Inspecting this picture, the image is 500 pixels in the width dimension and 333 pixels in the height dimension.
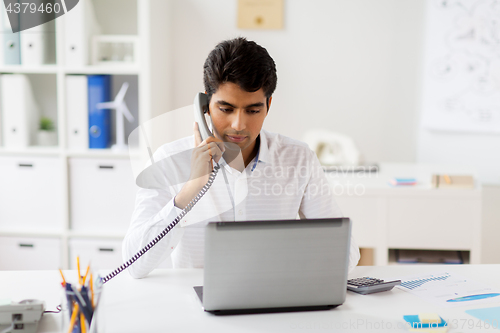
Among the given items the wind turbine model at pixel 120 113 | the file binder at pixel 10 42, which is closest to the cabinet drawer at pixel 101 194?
the wind turbine model at pixel 120 113

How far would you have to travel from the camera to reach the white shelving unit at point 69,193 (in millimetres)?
2508

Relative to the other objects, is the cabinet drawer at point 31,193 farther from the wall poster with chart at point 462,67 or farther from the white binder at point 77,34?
the wall poster with chart at point 462,67

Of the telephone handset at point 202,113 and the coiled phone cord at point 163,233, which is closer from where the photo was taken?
the coiled phone cord at point 163,233

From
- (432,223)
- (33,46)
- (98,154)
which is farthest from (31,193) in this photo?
(432,223)

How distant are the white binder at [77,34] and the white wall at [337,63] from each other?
0.45 m

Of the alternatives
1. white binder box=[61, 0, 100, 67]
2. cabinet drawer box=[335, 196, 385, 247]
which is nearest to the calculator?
cabinet drawer box=[335, 196, 385, 247]

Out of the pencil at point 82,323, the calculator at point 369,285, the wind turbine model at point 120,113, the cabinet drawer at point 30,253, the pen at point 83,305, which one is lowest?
the cabinet drawer at point 30,253

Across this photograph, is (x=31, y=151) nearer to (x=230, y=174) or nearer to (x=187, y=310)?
(x=230, y=174)

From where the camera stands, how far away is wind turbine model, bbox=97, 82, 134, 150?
251 centimetres

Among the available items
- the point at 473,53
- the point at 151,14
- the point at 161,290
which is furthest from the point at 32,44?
the point at 473,53

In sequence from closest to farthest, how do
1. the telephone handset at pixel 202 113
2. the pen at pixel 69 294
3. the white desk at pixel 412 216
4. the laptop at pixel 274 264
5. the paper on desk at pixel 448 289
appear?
the pen at pixel 69 294 < the laptop at pixel 274 264 < the paper on desk at pixel 448 289 < the telephone handset at pixel 202 113 < the white desk at pixel 412 216

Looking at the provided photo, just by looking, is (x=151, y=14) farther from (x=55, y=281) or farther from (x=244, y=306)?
(x=244, y=306)

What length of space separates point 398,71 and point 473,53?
0.36 metres

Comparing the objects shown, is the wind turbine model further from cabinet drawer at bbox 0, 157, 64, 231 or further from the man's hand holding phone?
the man's hand holding phone
